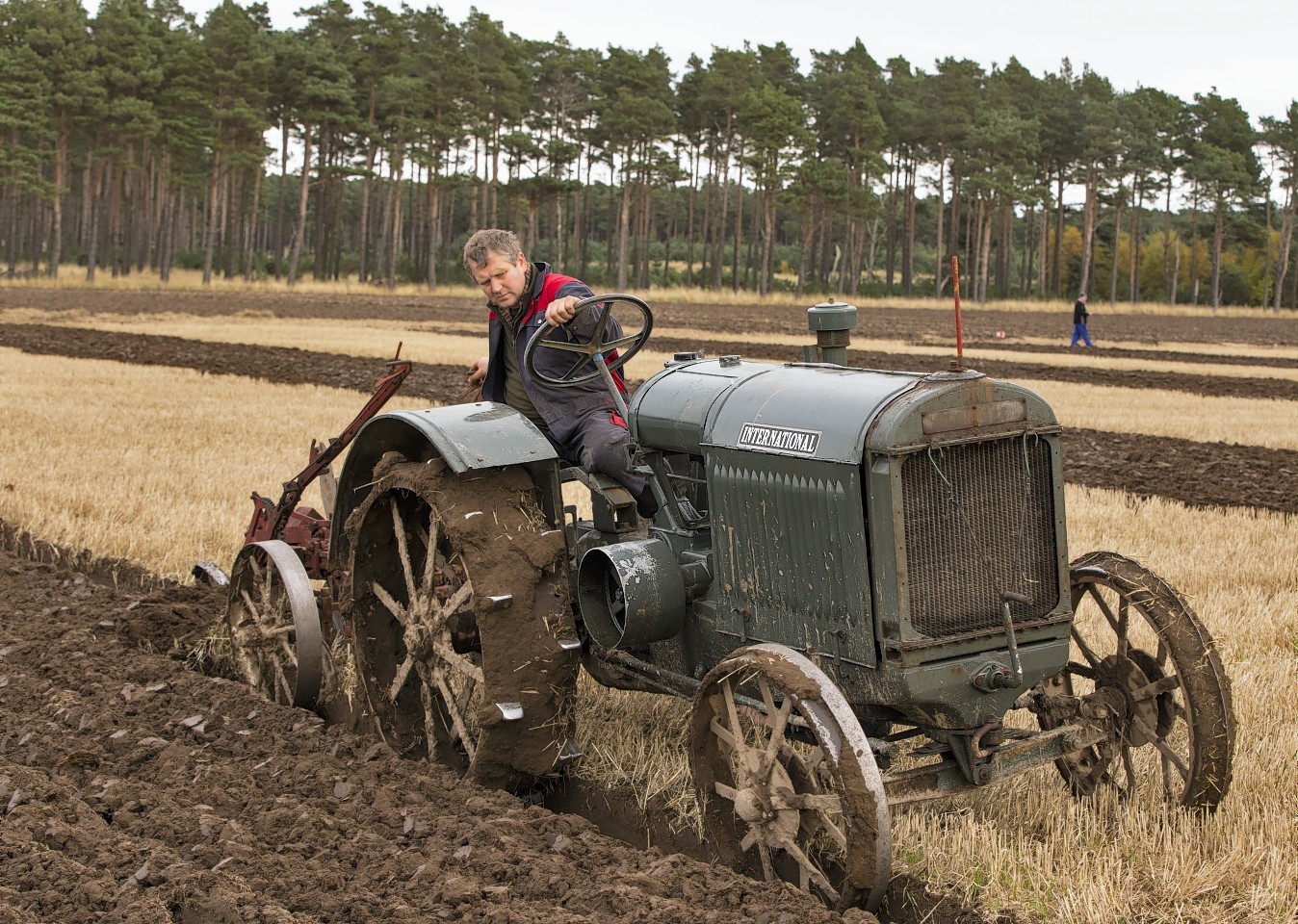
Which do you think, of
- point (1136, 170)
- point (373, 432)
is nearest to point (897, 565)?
point (373, 432)

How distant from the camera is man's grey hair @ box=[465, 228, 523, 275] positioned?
16.6 ft

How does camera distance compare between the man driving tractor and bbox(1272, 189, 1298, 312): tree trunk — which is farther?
bbox(1272, 189, 1298, 312): tree trunk

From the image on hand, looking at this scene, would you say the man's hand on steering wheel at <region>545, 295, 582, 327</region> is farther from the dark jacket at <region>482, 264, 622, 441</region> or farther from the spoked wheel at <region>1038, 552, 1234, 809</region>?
the spoked wheel at <region>1038, 552, 1234, 809</region>

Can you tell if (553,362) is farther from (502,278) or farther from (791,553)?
(791,553)

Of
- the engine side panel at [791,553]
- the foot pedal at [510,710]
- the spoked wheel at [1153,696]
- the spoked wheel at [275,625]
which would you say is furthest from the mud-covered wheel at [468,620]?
the spoked wheel at [1153,696]

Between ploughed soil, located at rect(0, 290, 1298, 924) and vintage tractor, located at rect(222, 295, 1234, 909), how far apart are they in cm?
27

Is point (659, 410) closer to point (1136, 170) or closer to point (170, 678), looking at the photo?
point (170, 678)

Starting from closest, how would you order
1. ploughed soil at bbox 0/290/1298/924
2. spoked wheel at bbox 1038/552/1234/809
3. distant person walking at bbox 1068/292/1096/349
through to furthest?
ploughed soil at bbox 0/290/1298/924, spoked wheel at bbox 1038/552/1234/809, distant person walking at bbox 1068/292/1096/349

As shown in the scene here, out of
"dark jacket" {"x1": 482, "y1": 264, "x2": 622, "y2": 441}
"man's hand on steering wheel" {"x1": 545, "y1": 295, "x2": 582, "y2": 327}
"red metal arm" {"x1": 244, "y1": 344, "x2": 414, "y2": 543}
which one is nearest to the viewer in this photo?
"man's hand on steering wheel" {"x1": 545, "y1": 295, "x2": 582, "y2": 327}

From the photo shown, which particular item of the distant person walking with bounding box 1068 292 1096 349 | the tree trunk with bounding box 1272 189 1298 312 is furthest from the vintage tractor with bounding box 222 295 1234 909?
the tree trunk with bounding box 1272 189 1298 312

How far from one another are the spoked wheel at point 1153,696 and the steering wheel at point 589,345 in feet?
5.86

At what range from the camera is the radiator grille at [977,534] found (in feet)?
12.0

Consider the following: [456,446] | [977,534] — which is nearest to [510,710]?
[456,446]

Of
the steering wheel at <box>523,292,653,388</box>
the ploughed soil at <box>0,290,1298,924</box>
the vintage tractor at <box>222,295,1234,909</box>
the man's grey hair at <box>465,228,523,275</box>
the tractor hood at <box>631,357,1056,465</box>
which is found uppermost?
the man's grey hair at <box>465,228,523,275</box>
